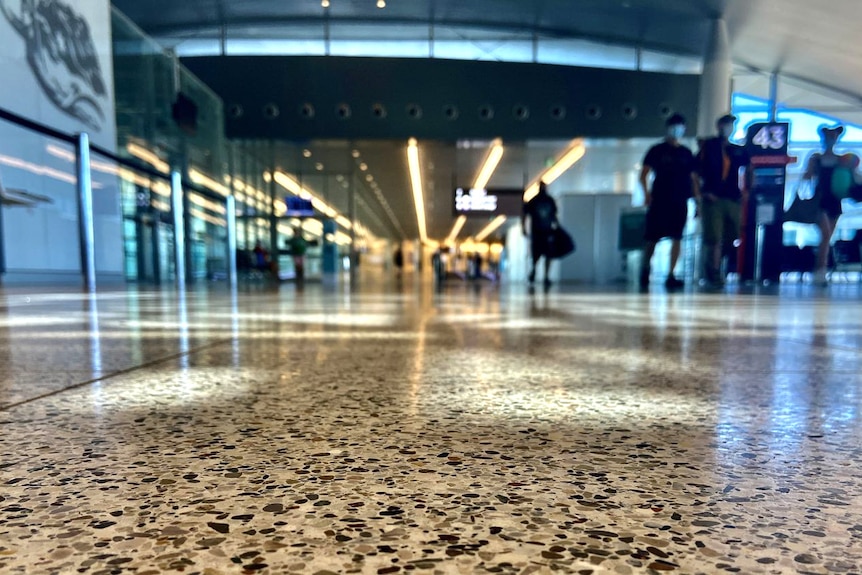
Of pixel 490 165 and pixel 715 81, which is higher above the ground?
pixel 715 81

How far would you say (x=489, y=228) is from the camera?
1226 inches

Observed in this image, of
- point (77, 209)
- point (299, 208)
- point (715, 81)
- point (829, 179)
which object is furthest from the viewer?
point (299, 208)

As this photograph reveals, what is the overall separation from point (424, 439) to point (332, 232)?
1899 centimetres

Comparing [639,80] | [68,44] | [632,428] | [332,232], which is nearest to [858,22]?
[639,80]

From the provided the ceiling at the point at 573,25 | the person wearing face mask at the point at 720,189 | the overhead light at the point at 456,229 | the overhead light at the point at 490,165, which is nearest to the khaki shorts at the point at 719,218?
the person wearing face mask at the point at 720,189

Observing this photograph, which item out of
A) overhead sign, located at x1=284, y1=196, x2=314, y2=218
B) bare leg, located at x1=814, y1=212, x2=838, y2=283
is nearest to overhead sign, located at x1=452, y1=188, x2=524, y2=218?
overhead sign, located at x1=284, y1=196, x2=314, y2=218

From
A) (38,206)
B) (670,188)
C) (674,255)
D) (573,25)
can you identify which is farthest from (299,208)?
(674,255)

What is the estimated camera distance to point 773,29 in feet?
37.6

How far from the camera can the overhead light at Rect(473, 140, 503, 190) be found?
1362cm

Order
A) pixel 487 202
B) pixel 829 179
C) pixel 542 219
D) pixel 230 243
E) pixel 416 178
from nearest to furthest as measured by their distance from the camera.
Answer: pixel 829 179, pixel 230 243, pixel 542 219, pixel 487 202, pixel 416 178

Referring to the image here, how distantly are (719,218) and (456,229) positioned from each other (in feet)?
91.8

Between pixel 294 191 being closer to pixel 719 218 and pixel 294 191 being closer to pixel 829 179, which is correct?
pixel 719 218

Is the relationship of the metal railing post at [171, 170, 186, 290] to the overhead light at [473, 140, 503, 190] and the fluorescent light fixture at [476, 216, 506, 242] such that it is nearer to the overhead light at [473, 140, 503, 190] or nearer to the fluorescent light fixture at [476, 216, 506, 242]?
the overhead light at [473, 140, 503, 190]

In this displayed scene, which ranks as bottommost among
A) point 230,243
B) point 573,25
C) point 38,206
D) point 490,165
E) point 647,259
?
point 647,259
